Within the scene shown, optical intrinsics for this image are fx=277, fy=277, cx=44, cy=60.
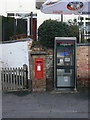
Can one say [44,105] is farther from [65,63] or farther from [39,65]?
[65,63]

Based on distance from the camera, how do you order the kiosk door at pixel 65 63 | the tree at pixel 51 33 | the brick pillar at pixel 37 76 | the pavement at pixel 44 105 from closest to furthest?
1. the pavement at pixel 44 105
2. the kiosk door at pixel 65 63
3. the brick pillar at pixel 37 76
4. the tree at pixel 51 33

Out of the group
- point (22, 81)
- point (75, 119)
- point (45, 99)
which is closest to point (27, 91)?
point (22, 81)

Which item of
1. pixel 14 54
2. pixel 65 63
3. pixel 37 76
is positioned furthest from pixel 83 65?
pixel 14 54

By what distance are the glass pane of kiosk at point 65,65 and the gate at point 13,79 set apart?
1162 mm

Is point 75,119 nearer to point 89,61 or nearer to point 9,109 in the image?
point 9,109

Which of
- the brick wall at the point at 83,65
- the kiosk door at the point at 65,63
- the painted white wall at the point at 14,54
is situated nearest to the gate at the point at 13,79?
the painted white wall at the point at 14,54

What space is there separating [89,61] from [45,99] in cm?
225

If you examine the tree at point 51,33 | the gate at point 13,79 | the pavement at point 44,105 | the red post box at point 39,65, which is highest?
the tree at point 51,33

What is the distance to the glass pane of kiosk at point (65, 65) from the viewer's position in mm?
9117

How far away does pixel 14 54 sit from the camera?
35.4ft

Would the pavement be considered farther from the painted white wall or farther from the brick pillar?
the painted white wall

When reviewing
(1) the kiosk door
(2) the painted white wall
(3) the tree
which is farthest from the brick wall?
(2) the painted white wall

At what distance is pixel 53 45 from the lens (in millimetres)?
9555

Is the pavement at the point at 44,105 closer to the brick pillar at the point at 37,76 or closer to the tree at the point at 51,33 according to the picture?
the brick pillar at the point at 37,76
